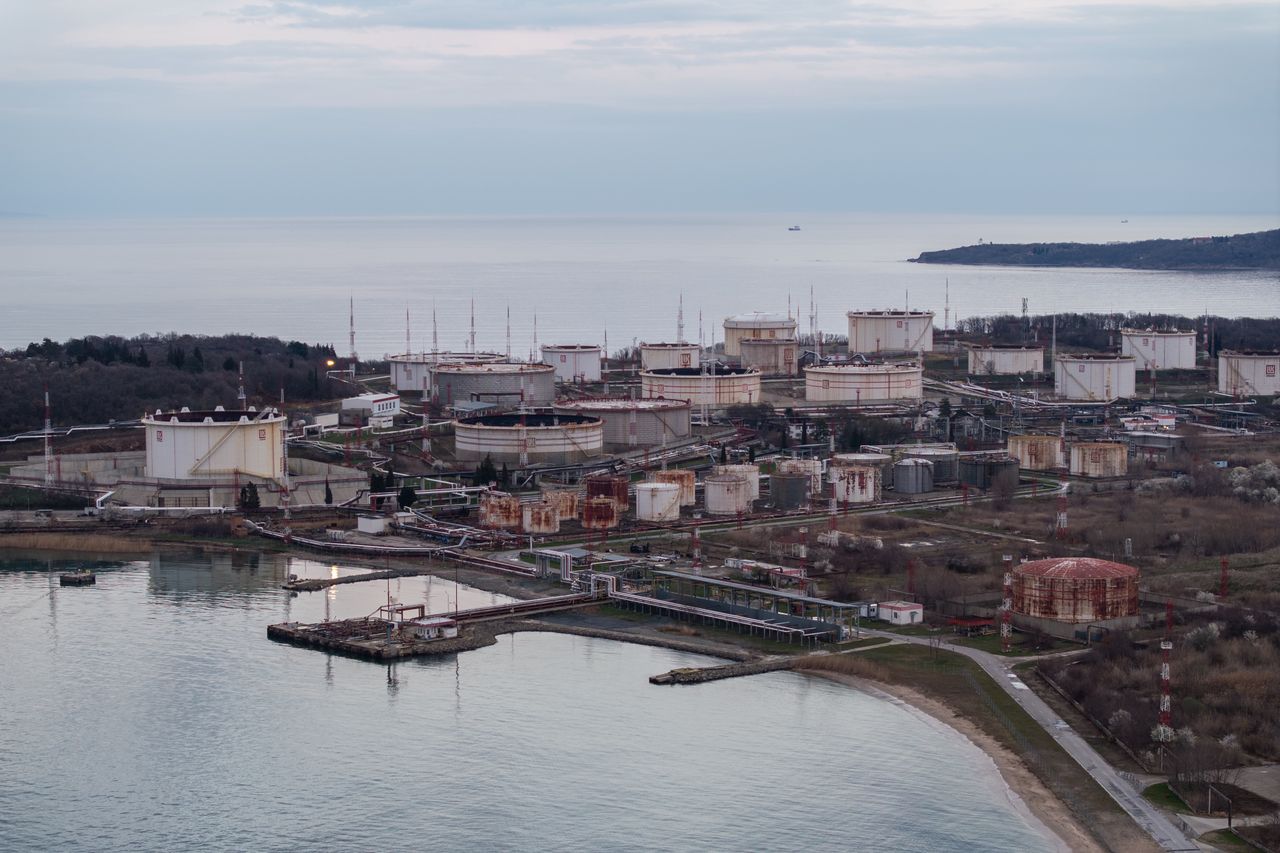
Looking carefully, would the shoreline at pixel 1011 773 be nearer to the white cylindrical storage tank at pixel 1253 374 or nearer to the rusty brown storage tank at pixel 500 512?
the rusty brown storage tank at pixel 500 512

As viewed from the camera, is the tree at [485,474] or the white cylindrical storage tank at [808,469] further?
the tree at [485,474]

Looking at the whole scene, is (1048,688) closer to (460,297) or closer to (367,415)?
(367,415)

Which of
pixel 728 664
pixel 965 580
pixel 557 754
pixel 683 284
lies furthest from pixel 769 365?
pixel 683 284

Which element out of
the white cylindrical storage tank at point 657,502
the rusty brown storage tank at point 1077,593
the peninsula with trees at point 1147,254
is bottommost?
the rusty brown storage tank at point 1077,593

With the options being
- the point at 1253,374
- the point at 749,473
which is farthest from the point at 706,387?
the point at 1253,374

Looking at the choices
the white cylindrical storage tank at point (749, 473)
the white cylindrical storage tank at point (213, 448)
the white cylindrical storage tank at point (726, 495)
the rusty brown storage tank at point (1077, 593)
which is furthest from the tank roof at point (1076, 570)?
the white cylindrical storage tank at point (213, 448)

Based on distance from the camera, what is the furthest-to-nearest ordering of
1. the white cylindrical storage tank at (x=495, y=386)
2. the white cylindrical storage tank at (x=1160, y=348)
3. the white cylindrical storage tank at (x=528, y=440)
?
the white cylindrical storage tank at (x=1160, y=348) < the white cylindrical storage tank at (x=495, y=386) < the white cylindrical storage tank at (x=528, y=440)

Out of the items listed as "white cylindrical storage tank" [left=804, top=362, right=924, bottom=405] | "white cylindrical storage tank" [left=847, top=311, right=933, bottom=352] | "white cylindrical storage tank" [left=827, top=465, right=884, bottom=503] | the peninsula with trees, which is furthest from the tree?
the peninsula with trees
